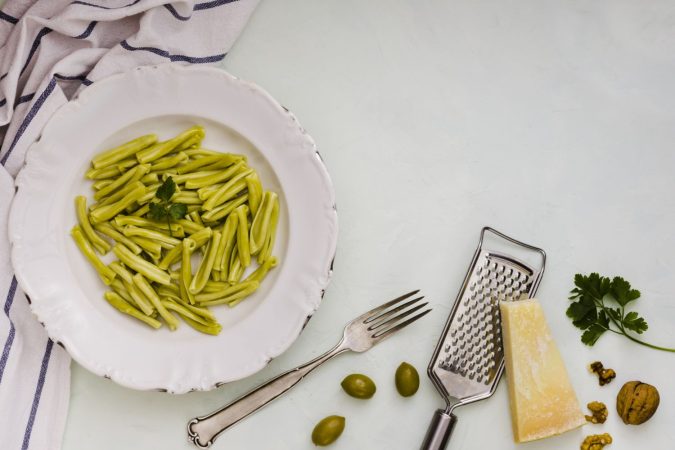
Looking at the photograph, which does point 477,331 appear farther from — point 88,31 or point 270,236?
point 88,31

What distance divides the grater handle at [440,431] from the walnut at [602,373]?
0.39 m

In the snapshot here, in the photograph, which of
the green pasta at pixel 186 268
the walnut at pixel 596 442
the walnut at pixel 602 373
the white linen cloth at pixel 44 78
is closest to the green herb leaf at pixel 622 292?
the walnut at pixel 602 373

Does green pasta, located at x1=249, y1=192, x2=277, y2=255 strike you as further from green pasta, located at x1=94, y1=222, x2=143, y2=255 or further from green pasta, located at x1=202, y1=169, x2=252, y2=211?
green pasta, located at x1=94, y1=222, x2=143, y2=255

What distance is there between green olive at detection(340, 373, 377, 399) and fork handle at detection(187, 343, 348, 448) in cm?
10

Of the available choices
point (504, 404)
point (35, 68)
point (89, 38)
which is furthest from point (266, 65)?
point (504, 404)

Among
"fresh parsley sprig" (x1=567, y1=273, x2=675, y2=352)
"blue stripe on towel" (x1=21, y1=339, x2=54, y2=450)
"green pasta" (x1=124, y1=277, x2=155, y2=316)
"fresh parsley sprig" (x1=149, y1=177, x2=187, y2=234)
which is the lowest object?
"blue stripe on towel" (x1=21, y1=339, x2=54, y2=450)

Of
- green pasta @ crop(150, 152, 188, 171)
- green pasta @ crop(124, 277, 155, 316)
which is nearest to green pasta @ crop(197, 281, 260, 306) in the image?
green pasta @ crop(124, 277, 155, 316)

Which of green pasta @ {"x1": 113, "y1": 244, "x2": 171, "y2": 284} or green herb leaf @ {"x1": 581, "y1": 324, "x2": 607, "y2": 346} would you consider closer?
green pasta @ {"x1": 113, "y1": 244, "x2": 171, "y2": 284}

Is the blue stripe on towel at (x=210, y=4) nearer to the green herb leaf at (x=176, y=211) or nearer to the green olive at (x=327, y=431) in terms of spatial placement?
the green herb leaf at (x=176, y=211)

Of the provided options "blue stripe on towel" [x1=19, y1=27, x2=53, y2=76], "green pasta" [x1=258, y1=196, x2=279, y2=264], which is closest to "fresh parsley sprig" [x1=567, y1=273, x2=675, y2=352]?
"green pasta" [x1=258, y1=196, x2=279, y2=264]

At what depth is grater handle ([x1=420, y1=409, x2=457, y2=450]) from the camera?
5.13ft

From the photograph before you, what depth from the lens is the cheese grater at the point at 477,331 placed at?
5.23ft

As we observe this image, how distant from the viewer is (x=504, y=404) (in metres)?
1.63

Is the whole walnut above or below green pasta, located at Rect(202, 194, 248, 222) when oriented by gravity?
above
